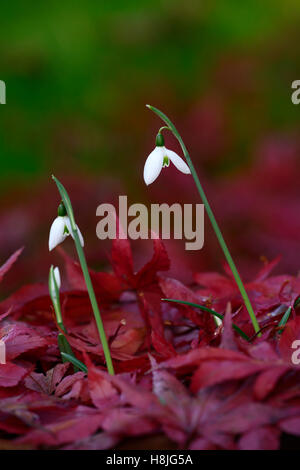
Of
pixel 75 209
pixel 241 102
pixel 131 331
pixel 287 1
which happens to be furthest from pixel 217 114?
pixel 131 331

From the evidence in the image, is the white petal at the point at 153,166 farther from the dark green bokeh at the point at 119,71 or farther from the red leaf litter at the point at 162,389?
the dark green bokeh at the point at 119,71

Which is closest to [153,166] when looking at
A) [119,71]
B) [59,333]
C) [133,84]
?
[59,333]

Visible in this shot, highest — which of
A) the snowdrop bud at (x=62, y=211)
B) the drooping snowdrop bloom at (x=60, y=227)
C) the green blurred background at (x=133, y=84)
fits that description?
the green blurred background at (x=133, y=84)

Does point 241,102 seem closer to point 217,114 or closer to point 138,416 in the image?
point 217,114

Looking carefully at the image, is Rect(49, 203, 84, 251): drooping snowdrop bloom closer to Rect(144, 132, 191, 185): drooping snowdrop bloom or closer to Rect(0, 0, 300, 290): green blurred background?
Rect(144, 132, 191, 185): drooping snowdrop bloom

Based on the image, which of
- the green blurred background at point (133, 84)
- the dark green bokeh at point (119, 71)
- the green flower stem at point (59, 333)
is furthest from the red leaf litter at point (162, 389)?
the dark green bokeh at point (119, 71)

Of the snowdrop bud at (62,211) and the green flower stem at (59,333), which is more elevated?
the snowdrop bud at (62,211)

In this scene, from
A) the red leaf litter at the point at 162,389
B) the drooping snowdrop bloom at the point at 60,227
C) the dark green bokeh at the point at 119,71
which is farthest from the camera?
the dark green bokeh at the point at 119,71
